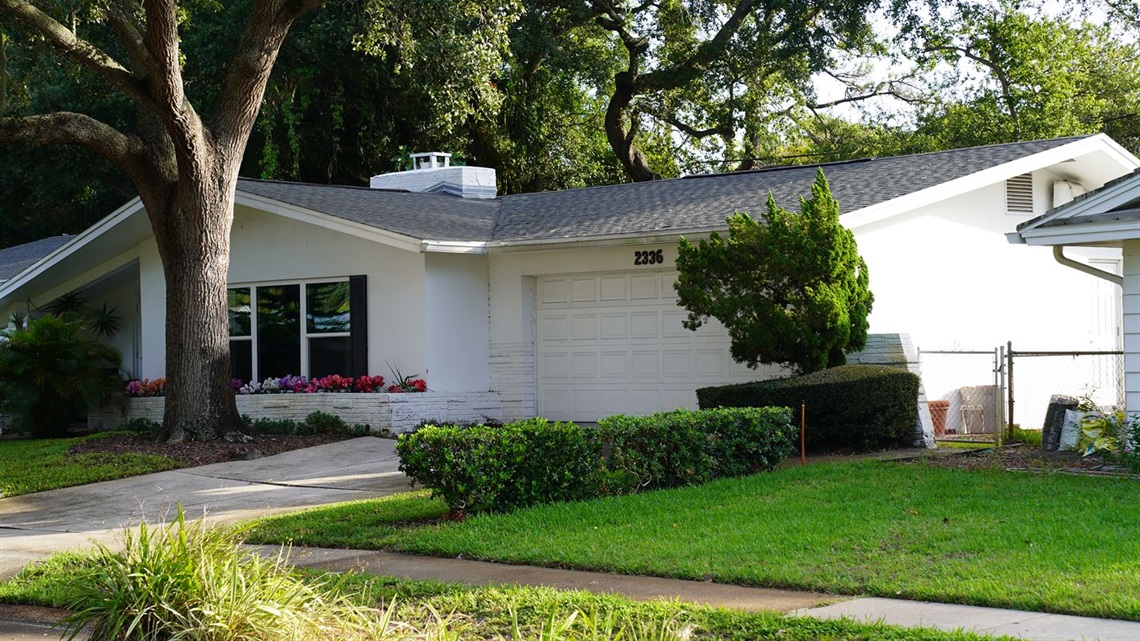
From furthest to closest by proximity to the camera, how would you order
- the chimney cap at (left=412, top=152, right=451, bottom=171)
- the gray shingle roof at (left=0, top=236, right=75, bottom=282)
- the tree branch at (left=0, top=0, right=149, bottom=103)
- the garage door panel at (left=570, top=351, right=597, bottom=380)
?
the chimney cap at (left=412, top=152, right=451, bottom=171), the gray shingle roof at (left=0, top=236, right=75, bottom=282), the garage door panel at (left=570, top=351, right=597, bottom=380), the tree branch at (left=0, top=0, right=149, bottom=103)

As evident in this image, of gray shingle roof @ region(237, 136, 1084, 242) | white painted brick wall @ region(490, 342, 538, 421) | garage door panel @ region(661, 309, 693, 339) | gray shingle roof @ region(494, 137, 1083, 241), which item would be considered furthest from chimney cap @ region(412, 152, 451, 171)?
garage door panel @ region(661, 309, 693, 339)

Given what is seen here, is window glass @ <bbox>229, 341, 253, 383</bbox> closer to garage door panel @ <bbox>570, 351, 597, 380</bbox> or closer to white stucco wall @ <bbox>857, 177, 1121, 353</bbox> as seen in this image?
garage door panel @ <bbox>570, 351, 597, 380</bbox>

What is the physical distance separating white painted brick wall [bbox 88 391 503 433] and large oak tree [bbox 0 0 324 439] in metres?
1.66

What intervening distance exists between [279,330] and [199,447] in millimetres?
4343

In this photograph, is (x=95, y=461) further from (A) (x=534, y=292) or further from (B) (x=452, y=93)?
(B) (x=452, y=93)

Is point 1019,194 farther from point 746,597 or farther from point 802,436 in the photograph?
point 746,597

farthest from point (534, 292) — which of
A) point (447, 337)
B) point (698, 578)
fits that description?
point (698, 578)

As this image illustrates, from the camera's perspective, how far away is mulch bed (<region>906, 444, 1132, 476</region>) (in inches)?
476

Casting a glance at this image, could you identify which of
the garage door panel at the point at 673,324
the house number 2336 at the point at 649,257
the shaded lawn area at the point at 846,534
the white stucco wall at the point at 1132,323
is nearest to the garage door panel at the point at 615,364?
the garage door panel at the point at 673,324

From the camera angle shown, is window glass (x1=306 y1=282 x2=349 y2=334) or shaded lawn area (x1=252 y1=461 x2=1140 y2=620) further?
window glass (x1=306 y1=282 x2=349 y2=334)

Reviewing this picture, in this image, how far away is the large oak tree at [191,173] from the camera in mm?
15945

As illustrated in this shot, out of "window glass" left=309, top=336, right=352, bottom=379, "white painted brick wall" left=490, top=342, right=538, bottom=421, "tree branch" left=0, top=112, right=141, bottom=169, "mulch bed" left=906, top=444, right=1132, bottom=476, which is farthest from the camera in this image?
"window glass" left=309, top=336, right=352, bottom=379

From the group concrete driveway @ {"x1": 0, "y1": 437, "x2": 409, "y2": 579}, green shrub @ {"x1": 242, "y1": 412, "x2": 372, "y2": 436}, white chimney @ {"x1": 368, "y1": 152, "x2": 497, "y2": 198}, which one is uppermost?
white chimney @ {"x1": 368, "y1": 152, "x2": 497, "y2": 198}

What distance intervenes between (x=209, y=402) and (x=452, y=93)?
21.6ft
